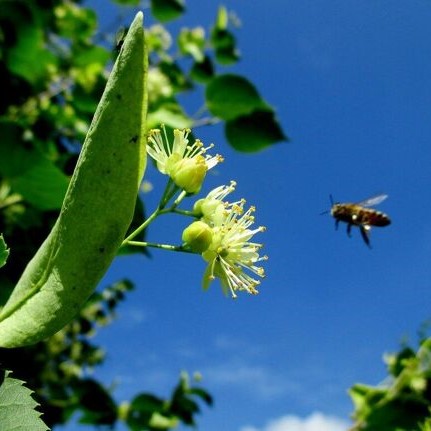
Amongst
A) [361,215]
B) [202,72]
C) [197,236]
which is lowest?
[197,236]

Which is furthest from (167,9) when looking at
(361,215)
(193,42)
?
(361,215)

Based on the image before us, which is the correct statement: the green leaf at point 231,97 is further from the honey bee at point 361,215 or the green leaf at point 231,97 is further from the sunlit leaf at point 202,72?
the sunlit leaf at point 202,72

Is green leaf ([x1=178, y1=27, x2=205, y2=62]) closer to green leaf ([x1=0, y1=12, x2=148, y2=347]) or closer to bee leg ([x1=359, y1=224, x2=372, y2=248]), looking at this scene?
bee leg ([x1=359, y1=224, x2=372, y2=248])

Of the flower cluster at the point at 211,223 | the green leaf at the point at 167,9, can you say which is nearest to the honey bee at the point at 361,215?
the flower cluster at the point at 211,223

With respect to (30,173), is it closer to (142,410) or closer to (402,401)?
(402,401)

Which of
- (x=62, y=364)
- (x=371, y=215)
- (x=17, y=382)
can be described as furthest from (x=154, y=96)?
(x=17, y=382)

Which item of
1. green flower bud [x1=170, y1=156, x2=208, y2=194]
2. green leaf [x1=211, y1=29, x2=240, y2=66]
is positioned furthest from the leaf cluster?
green leaf [x1=211, y1=29, x2=240, y2=66]
